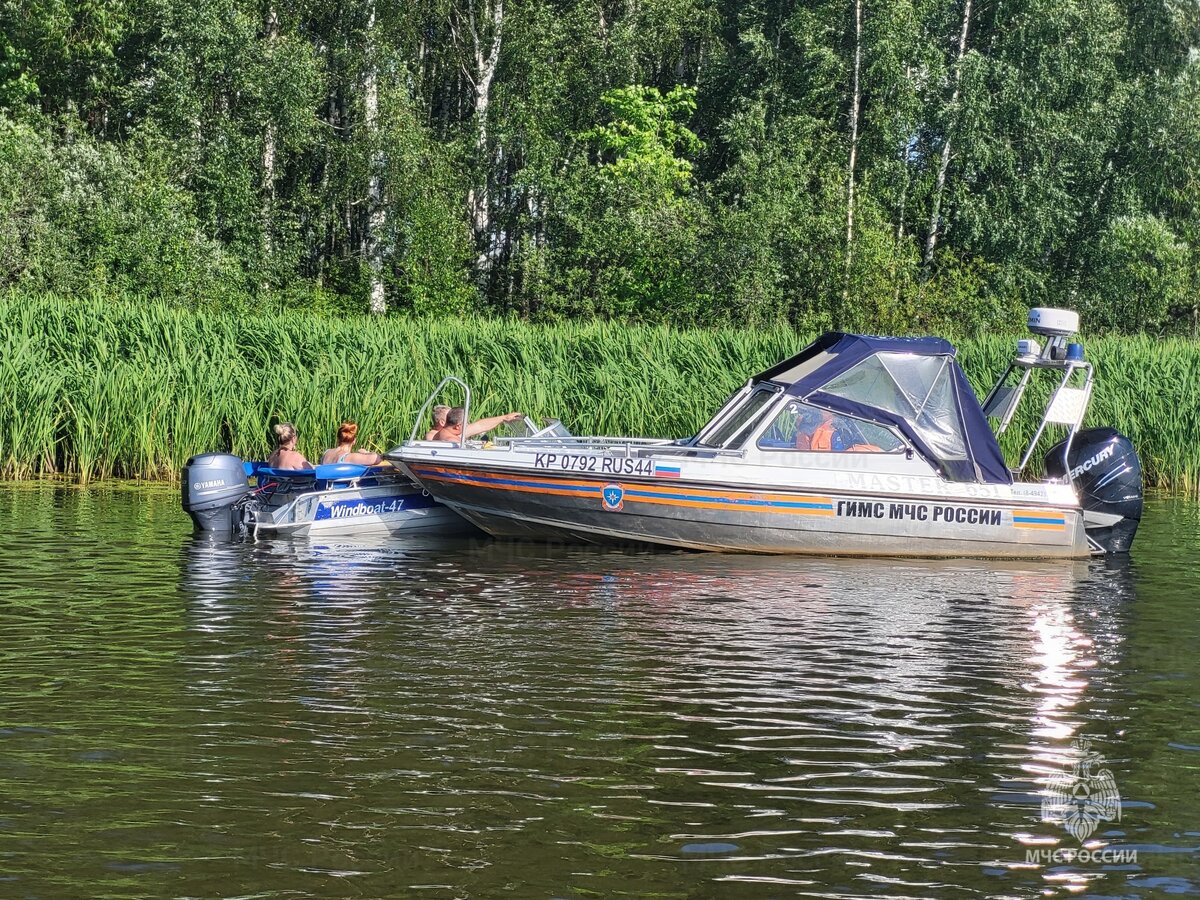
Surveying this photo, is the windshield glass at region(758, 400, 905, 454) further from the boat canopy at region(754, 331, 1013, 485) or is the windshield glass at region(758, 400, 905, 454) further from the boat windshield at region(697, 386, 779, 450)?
the boat windshield at region(697, 386, 779, 450)

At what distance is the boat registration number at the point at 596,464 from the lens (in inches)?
575

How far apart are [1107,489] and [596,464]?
4.92 metres

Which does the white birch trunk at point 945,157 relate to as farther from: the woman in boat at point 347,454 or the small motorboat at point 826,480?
the woman in boat at point 347,454

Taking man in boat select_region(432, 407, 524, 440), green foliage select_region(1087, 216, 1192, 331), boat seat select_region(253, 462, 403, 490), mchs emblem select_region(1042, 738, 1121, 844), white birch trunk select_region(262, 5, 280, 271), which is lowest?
mchs emblem select_region(1042, 738, 1121, 844)

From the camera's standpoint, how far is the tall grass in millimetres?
19078

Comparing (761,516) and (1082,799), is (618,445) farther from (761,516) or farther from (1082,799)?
(1082,799)

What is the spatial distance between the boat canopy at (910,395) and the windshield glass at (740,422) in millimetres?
190

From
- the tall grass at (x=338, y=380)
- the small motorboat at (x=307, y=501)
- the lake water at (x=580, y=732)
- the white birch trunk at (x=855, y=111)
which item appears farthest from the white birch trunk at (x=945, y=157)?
the lake water at (x=580, y=732)

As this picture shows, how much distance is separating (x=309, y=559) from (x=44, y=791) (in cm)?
735

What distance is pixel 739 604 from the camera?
11.9 metres

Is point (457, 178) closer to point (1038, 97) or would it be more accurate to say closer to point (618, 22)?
point (618, 22)

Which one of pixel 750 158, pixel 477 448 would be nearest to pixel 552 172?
pixel 750 158

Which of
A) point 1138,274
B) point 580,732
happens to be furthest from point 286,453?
point 1138,274

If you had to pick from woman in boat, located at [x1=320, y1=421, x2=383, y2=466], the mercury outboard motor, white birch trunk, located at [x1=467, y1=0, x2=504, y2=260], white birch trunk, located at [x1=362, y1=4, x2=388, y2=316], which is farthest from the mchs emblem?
white birch trunk, located at [x1=467, y1=0, x2=504, y2=260]
